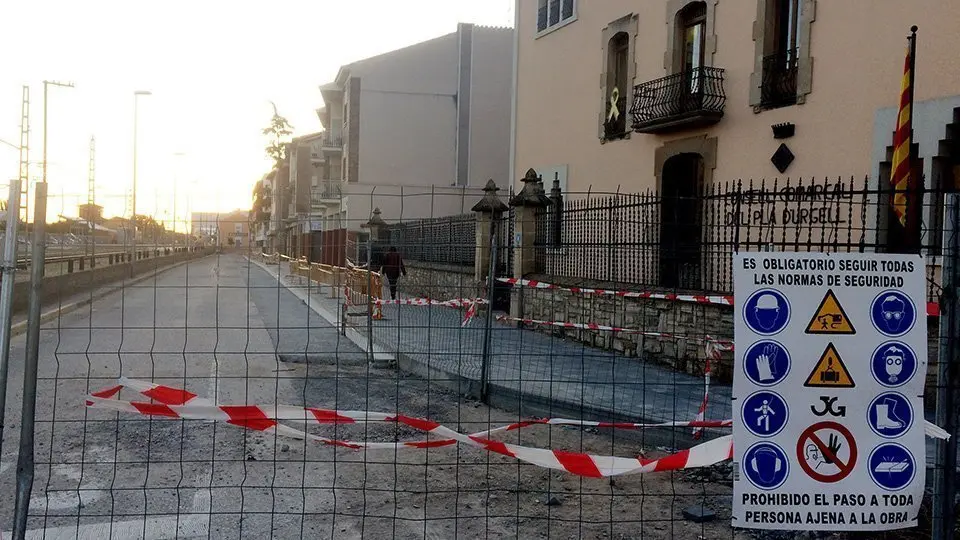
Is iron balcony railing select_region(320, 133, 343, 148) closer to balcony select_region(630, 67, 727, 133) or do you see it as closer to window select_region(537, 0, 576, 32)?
window select_region(537, 0, 576, 32)

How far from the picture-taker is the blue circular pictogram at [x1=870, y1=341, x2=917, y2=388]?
3.46 m

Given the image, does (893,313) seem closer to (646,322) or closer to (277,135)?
(646,322)

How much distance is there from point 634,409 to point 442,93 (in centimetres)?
3193

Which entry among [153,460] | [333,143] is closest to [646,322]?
[153,460]

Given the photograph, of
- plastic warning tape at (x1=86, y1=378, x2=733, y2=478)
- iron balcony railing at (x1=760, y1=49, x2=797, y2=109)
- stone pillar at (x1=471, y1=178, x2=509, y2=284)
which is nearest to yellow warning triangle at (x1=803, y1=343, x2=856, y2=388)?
plastic warning tape at (x1=86, y1=378, x2=733, y2=478)

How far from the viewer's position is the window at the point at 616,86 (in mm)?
17266

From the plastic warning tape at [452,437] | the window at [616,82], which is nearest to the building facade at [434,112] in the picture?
the window at [616,82]

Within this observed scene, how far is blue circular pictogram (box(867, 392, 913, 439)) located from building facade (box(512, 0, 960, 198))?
8080 mm

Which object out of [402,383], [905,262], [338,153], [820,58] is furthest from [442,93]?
→ [905,262]

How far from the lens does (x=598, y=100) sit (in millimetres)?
18156

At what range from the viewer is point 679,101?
14914 mm

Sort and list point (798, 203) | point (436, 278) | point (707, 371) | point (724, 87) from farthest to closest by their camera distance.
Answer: point (436, 278) < point (724, 87) < point (798, 203) < point (707, 371)

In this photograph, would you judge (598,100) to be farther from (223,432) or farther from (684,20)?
(223,432)

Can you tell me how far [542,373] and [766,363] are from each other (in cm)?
645
